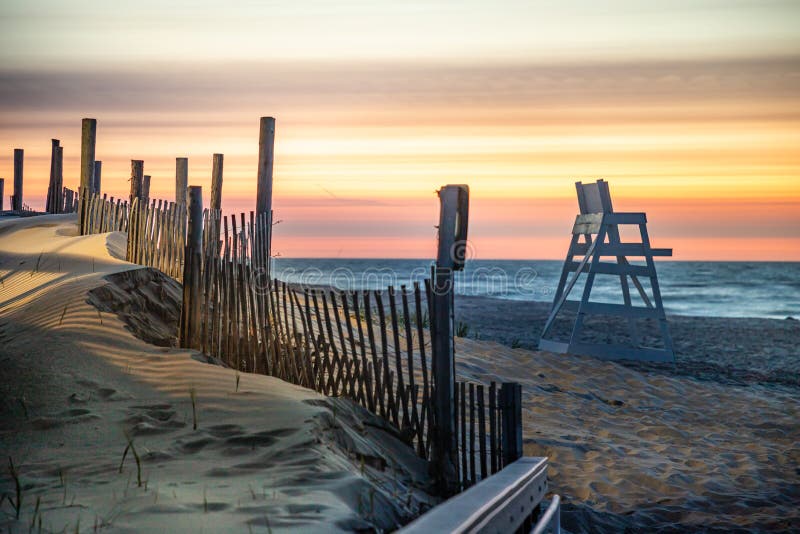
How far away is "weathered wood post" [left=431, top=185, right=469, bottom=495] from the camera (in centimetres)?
488

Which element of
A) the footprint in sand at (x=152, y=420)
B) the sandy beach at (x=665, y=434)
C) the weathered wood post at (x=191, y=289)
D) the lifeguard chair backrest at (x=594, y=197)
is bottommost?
the sandy beach at (x=665, y=434)

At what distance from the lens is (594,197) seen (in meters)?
11.9

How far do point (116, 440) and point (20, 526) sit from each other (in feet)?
4.56

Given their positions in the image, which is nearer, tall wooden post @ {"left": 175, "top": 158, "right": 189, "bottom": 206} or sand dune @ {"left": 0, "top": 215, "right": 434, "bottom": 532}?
sand dune @ {"left": 0, "top": 215, "right": 434, "bottom": 532}

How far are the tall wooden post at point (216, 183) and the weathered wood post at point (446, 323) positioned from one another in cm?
1164

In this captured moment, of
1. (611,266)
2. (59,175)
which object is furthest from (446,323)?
(59,175)

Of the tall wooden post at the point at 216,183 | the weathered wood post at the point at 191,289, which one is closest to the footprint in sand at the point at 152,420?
the weathered wood post at the point at 191,289

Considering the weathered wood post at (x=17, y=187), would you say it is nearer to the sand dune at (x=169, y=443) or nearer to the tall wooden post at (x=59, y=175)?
the tall wooden post at (x=59, y=175)

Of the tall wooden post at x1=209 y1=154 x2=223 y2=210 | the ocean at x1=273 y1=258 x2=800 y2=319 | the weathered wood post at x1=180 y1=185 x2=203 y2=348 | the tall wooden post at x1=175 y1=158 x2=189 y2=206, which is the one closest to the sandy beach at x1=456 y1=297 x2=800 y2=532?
the weathered wood post at x1=180 y1=185 x2=203 y2=348

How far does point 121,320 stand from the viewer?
6.92m

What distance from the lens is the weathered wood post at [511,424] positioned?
16.1 ft

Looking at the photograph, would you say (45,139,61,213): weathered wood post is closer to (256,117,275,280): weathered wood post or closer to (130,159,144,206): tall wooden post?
(130,159,144,206): tall wooden post

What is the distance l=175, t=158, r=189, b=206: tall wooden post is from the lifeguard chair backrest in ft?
29.1

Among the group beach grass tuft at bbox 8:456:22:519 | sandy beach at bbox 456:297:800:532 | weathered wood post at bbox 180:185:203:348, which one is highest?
weathered wood post at bbox 180:185:203:348
